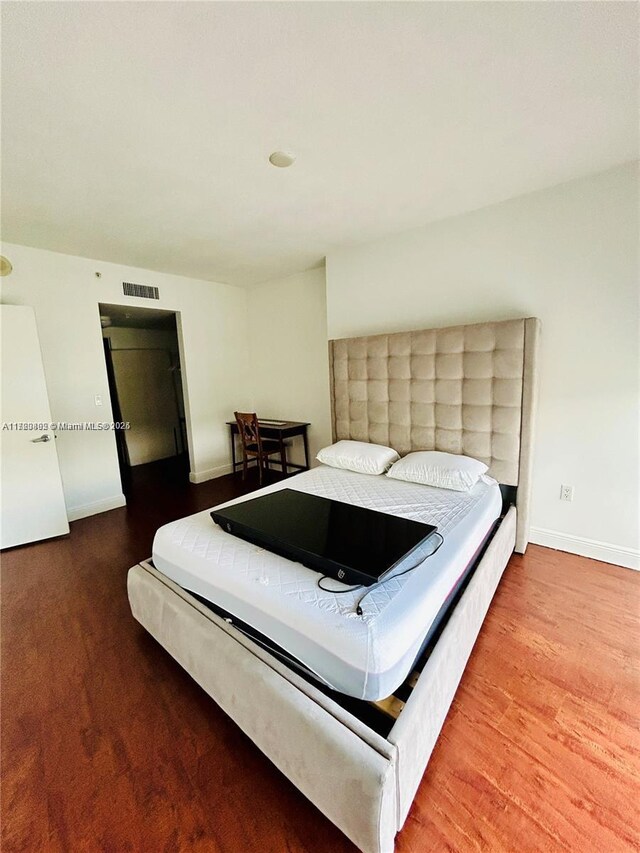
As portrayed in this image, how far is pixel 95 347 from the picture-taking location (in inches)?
131

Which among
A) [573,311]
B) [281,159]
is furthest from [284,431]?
[573,311]

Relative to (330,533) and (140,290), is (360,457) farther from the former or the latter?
(140,290)

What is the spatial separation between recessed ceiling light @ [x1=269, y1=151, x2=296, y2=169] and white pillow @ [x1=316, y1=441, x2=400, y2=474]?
200cm

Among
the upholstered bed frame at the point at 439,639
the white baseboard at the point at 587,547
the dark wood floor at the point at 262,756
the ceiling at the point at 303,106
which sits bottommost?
the dark wood floor at the point at 262,756

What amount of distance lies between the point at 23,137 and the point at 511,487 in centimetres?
350

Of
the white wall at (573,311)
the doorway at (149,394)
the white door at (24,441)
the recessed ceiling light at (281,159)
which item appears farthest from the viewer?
the doorway at (149,394)

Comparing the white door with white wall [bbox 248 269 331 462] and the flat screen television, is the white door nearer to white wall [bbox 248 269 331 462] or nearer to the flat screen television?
the flat screen television

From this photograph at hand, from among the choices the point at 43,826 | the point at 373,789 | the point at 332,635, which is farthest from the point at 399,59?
the point at 43,826

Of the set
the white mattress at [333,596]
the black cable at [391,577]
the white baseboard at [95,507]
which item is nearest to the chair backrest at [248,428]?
the white baseboard at [95,507]

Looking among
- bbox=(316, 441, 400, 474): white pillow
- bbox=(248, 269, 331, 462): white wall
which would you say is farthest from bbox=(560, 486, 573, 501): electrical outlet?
bbox=(248, 269, 331, 462): white wall

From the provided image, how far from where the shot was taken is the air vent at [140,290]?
3510 millimetres

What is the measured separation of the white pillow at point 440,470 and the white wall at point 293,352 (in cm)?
149

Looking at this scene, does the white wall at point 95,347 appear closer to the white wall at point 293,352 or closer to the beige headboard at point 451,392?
the white wall at point 293,352

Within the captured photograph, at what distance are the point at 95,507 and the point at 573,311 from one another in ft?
14.8
